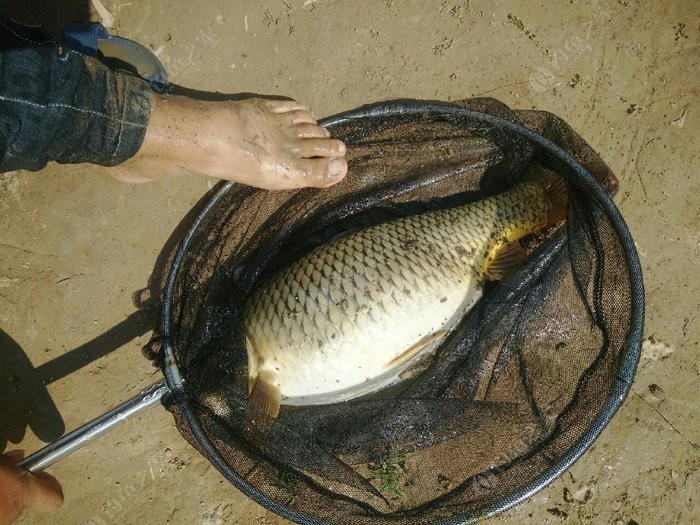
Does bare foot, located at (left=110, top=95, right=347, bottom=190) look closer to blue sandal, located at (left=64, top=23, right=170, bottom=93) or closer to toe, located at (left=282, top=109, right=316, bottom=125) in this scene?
toe, located at (left=282, top=109, right=316, bottom=125)

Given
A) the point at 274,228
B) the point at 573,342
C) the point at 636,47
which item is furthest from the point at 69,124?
the point at 636,47

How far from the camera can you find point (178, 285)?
197 centimetres

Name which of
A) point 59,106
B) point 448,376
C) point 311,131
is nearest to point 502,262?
point 448,376

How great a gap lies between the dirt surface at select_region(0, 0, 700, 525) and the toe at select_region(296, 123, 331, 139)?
259mm

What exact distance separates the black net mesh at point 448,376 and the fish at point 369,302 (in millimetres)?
130

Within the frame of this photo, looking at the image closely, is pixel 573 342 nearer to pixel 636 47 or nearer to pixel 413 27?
pixel 636 47

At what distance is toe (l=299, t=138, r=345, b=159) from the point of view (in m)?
1.99

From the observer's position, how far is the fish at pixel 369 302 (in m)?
1.73

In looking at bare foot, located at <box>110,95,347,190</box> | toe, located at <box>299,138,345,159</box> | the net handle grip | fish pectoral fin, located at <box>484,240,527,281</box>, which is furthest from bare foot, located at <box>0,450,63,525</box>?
fish pectoral fin, located at <box>484,240,527,281</box>

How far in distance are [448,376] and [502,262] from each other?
1.49ft

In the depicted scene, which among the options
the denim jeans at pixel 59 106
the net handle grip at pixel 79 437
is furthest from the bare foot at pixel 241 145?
the net handle grip at pixel 79 437

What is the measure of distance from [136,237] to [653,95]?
223 cm

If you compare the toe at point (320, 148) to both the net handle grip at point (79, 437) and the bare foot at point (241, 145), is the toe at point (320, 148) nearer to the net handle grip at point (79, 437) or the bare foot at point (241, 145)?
the bare foot at point (241, 145)

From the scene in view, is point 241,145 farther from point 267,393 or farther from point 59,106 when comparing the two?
point 267,393
